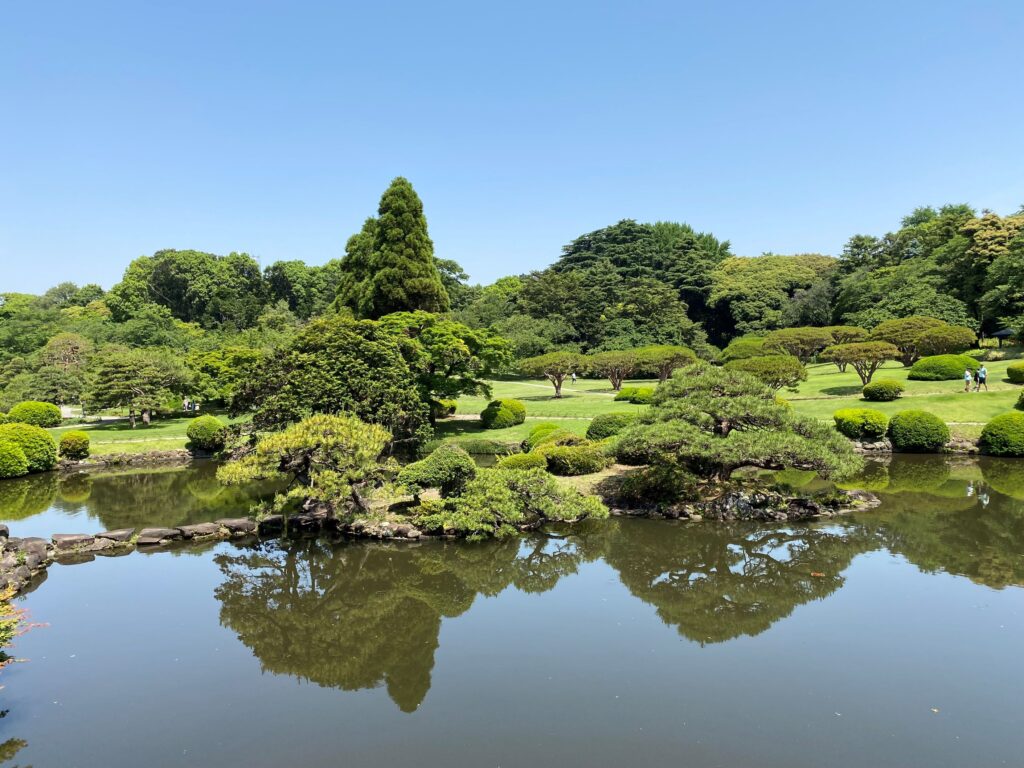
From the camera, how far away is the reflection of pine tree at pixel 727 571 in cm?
971

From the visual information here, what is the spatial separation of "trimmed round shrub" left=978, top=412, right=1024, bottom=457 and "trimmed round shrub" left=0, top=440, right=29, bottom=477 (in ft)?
111

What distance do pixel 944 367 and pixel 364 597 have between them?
1165 inches

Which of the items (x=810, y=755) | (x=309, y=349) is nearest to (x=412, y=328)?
(x=309, y=349)

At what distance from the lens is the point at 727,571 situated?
11.6 meters

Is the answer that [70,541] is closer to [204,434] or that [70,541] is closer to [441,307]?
[204,434]

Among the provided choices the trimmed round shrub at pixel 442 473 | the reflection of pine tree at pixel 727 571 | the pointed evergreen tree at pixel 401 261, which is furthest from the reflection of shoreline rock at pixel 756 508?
the pointed evergreen tree at pixel 401 261

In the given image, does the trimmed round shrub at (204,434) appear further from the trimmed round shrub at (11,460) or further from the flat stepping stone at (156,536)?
the flat stepping stone at (156,536)

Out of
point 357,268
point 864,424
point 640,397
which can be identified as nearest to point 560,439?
point 864,424

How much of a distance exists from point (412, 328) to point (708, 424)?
54.2ft

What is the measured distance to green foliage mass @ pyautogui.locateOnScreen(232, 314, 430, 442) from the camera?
682 inches

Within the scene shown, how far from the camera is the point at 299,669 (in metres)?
8.46

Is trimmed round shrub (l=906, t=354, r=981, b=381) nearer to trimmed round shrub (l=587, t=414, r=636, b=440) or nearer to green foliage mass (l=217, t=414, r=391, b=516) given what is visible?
trimmed round shrub (l=587, t=414, r=636, b=440)

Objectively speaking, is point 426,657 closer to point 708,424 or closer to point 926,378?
point 708,424

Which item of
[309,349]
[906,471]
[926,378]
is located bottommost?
[906,471]
